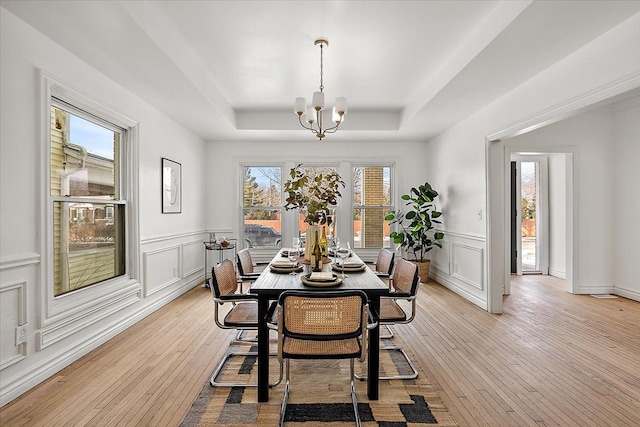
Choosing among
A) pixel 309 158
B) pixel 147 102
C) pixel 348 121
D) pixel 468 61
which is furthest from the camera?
pixel 309 158

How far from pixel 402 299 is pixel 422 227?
3103mm

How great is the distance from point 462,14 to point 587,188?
3742mm

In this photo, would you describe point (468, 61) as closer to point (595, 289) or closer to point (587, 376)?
point (587, 376)

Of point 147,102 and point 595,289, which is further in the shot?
point 595,289

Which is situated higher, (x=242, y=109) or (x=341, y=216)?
(x=242, y=109)

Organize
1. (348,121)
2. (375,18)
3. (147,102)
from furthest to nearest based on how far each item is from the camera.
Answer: (348,121)
(147,102)
(375,18)

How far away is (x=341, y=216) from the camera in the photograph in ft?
20.5

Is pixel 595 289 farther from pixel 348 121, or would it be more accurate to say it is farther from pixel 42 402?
pixel 42 402

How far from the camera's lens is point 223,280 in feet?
8.56

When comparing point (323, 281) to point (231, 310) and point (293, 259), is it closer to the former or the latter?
point (293, 259)

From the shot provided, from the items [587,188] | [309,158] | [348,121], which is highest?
[348,121]

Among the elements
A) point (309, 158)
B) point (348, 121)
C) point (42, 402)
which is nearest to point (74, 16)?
point (42, 402)

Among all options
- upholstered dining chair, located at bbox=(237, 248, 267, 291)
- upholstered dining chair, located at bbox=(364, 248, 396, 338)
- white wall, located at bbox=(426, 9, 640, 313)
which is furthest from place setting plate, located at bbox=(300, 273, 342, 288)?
white wall, located at bbox=(426, 9, 640, 313)

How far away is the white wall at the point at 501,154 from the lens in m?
2.49
